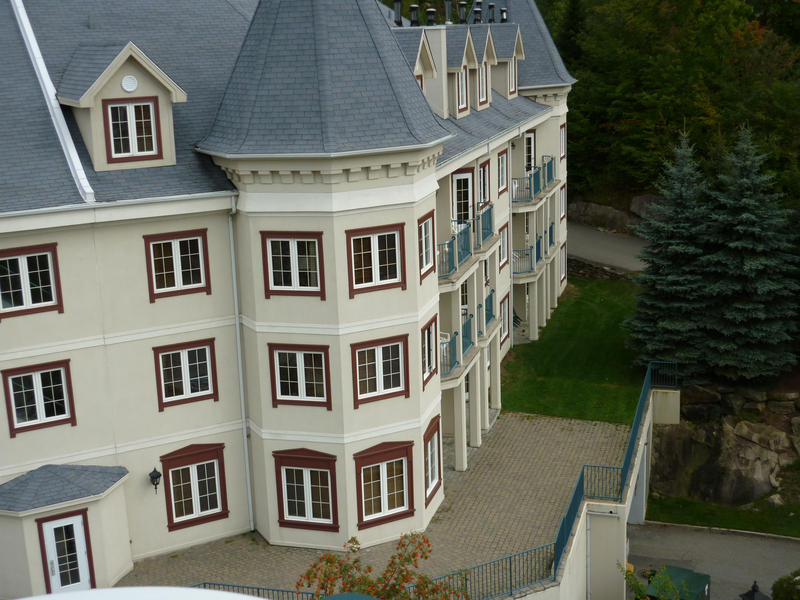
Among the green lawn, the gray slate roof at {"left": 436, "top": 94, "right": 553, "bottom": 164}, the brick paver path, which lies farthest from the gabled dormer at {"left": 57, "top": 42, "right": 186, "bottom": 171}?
the green lawn

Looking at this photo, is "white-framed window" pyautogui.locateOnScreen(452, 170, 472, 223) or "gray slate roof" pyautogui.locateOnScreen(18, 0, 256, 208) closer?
"gray slate roof" pyautogui.locateOnScreen(18, 0, 256, 208)

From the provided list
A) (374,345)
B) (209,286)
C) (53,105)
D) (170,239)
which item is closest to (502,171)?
(374,345)

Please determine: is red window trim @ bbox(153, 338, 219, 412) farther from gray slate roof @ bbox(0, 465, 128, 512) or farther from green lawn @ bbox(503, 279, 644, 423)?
green lawn @ bbox(503, 279, 644, 423)

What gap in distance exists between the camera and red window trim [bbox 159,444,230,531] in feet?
91.6

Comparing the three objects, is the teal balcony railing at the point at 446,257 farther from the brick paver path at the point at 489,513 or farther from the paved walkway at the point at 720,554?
the paved walkway at the point at 720,554

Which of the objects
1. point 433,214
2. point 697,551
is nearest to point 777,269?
point 697,551

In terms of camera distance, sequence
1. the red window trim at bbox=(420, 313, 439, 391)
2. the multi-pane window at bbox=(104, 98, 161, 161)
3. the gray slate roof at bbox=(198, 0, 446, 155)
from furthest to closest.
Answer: the red window trim at bbox=(420, 313, 439, 391) → the multi-pane window at bbox=(104, 98, 161, 161) → the gray slate roof at bbox=(198, 0, 446, 155)

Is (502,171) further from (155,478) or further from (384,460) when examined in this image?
(155,478)

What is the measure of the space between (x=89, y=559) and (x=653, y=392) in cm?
2398

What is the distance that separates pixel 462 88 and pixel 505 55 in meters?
8.03

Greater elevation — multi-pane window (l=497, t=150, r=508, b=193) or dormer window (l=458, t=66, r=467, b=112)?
dormer window (l=458, t=66, r=467, b=112)

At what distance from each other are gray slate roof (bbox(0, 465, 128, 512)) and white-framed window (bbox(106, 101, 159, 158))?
8.48m

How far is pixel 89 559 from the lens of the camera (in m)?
26.2

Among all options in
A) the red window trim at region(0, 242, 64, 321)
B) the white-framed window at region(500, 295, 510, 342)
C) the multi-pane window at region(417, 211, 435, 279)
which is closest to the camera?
the red window trim at region(0, 242, 64, 321)
